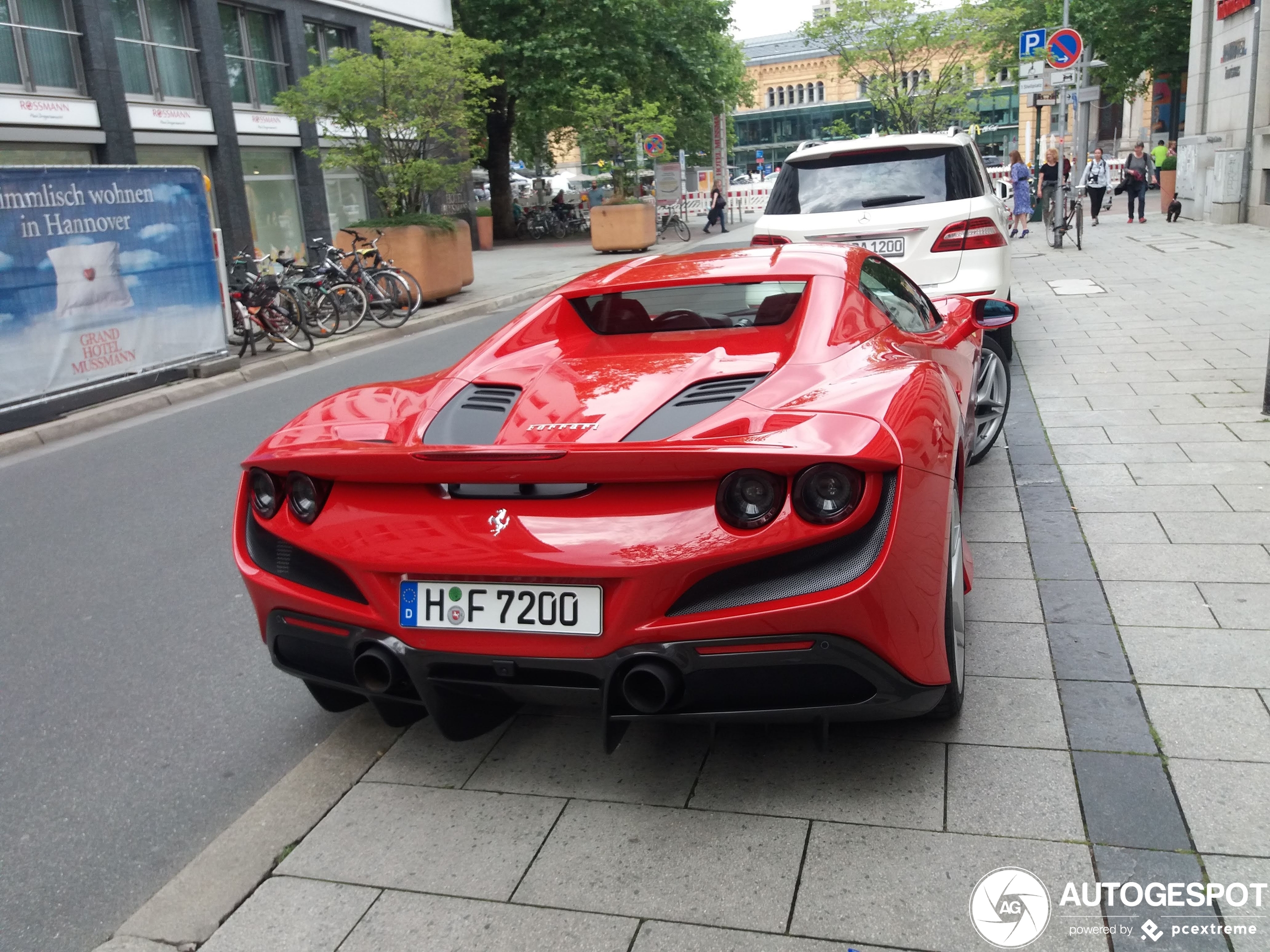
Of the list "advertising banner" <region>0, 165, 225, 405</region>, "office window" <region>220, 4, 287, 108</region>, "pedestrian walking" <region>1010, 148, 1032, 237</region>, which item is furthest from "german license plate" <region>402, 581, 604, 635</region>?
"office window" <region>220, 4, 287, 108</region>

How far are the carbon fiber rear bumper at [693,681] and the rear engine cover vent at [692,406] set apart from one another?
52 centimetres

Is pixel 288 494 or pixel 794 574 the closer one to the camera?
pixel 794 574

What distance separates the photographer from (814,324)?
3482 millimetres

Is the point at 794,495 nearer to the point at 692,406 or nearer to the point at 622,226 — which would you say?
the point at 692,406

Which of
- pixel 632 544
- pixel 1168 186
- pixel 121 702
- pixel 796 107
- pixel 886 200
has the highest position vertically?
pixel 796 107

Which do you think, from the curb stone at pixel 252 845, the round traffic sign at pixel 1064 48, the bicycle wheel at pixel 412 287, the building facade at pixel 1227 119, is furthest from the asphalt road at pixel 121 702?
the building facade at pixel 1227 119

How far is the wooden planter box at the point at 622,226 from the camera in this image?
27.2 metres

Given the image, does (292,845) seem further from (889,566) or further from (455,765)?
(889,566)

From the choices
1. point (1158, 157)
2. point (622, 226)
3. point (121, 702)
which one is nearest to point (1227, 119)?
point (622, 226)

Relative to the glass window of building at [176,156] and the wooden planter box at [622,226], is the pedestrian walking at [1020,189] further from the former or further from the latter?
the glass window of building at [176,156]

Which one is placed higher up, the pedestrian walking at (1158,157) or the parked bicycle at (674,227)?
the pedestrian walking at (1158,157)

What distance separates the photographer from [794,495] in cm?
259

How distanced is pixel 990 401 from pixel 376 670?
171 inches

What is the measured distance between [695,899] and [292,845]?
1.07 metres
